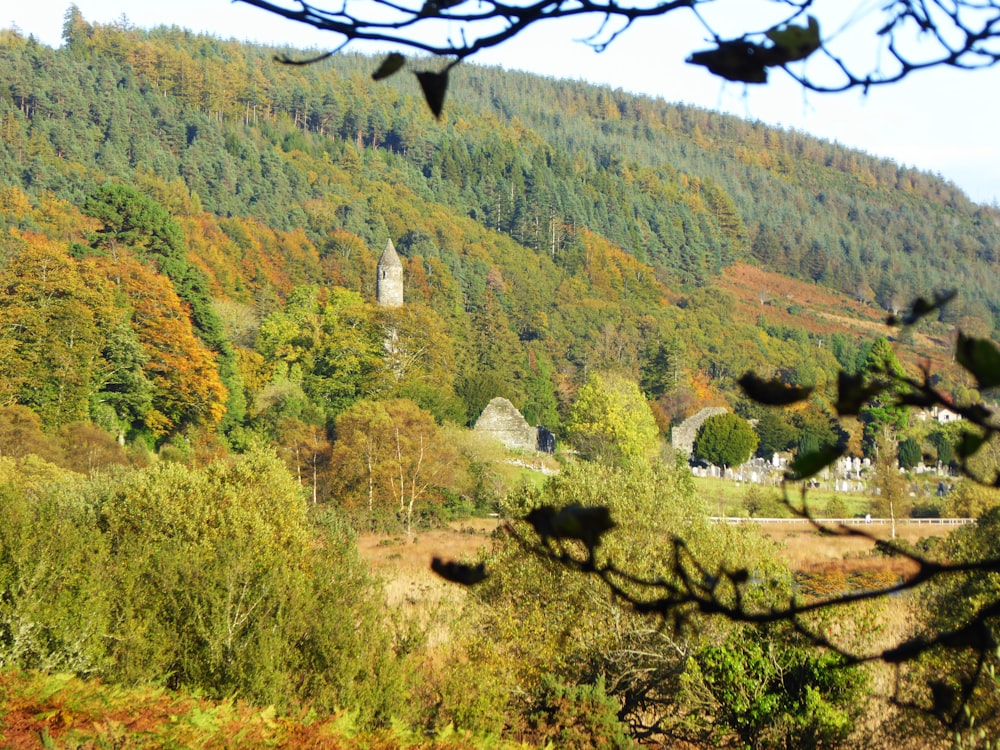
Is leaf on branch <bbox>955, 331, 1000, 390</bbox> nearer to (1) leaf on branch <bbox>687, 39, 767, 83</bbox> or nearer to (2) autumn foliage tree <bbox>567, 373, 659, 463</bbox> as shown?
(1) leaf on branch <bbox>687, 39, 767, 83</bbox>

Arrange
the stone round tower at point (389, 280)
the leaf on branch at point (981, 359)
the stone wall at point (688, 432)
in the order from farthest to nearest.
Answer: the stone round tower at point (389, 280), the stone wall at point (688, 432), the leaf on branch at point (981, 359)

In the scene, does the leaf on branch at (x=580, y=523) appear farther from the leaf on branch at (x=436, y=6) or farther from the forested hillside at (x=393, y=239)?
the forested hillside at (x=393, y=239)

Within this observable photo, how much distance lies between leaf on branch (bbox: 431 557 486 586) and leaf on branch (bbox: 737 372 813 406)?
1.65 feet

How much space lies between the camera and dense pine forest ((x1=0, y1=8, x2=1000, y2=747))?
13.3 m

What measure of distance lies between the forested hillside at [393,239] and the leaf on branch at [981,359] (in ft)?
93.7

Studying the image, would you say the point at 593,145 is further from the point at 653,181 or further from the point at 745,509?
the point at 745,509

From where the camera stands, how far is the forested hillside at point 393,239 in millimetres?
48281

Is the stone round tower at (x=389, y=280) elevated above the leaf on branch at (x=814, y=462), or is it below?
above

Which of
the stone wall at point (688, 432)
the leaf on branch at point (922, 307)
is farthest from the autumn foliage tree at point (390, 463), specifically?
the leaf on branch at point (922, 307)

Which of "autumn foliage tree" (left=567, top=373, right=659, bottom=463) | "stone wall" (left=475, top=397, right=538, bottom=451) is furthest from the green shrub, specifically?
"stone wall" (left=475, top=397, right=538, bottom=451)

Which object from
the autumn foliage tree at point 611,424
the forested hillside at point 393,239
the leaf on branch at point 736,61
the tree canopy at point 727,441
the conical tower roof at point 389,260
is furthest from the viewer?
the conical tower roof at point 389,260

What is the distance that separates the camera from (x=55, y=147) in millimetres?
104000

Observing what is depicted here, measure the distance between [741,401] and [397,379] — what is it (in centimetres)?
2935

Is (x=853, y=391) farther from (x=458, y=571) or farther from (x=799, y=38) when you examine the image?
(x=458, y=571)
